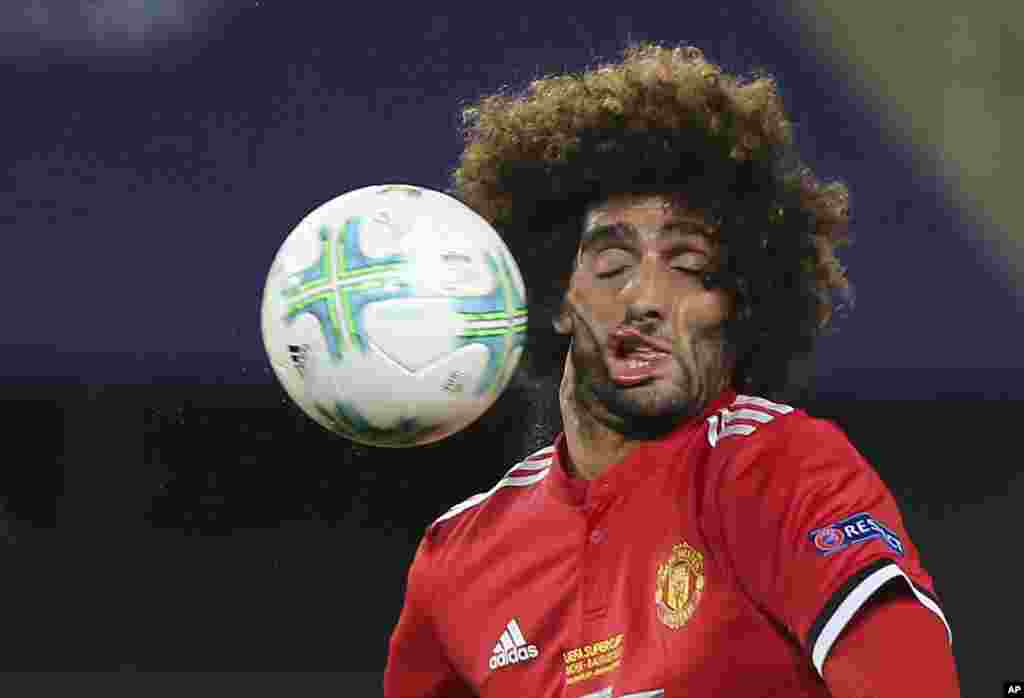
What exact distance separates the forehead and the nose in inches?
3.4

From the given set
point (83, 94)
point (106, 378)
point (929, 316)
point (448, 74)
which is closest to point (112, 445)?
point (106, 378)

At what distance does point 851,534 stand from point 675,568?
324mm

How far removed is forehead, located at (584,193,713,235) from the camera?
2.61 meters

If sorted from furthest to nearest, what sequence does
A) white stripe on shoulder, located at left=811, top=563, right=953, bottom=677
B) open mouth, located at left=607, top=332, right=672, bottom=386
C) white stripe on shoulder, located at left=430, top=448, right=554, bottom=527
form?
white stripe on shoulder, located at left=430, top=448, right=554, bottom=527 < open mouth, located at left=607, top=332, right=672, bottom=386 < white stripe on shoulder, located at left=811, top=563, right=953, bottom=677

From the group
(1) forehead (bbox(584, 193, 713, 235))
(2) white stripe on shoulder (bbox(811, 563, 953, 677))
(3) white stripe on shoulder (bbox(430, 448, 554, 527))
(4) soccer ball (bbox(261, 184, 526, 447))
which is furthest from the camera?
(3) white stripe on shoulder (bbox(430, 448, 554, 527))

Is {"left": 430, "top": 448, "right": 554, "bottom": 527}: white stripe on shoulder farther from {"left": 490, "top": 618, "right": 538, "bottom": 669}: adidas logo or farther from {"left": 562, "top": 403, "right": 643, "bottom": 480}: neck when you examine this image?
{"left": 490, "top": 618, "right": 538, "bottom": 669}: adidas logo

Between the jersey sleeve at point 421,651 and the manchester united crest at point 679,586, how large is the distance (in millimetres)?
578

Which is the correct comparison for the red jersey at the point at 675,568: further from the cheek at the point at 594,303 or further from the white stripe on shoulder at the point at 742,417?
the cheek at the point at 594,303

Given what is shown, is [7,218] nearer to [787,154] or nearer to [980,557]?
[787,154]

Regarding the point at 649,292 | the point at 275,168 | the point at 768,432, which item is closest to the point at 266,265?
the point at 275,168

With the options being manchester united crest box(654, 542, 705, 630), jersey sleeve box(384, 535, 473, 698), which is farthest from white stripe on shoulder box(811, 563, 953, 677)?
jersey sleeve box(384, 535, 473, 698)

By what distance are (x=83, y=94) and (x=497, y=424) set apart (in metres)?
1.29

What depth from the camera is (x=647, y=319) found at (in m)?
2.50

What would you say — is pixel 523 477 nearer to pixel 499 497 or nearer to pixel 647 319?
pixel 499 497
